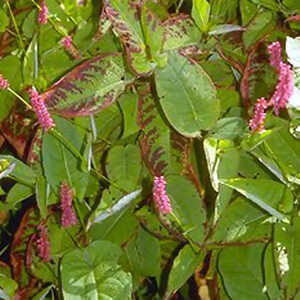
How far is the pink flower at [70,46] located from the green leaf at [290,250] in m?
0.28

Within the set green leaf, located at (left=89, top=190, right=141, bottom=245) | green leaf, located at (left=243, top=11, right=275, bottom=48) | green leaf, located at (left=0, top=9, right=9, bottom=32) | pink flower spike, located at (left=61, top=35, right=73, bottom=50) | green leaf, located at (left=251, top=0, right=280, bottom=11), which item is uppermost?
green leaf, located at (left=0, top=9, right=9, bottom=32)

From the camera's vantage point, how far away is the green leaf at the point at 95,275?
69 cm

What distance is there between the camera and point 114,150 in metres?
0.77

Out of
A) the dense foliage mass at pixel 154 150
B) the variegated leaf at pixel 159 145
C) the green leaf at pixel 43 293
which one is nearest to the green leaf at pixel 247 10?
A: the dense foliage mass at pixel 154 150

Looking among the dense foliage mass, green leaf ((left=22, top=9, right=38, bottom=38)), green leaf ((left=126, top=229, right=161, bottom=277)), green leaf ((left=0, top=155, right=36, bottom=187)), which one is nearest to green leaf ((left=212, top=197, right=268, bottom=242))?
the dense foliage mass

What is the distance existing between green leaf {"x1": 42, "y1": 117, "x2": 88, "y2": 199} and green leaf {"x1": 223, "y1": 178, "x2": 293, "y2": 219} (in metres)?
0.19

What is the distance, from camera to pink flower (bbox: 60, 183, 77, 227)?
0.72 meters

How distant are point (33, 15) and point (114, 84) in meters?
0.19

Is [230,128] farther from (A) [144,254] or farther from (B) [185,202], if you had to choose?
(A) [144,254]

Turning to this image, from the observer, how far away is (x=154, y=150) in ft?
2.45

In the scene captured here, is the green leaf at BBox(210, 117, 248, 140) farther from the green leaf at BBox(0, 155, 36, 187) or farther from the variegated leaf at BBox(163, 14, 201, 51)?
the green leaf at BBox(0, 155, 36, 187)

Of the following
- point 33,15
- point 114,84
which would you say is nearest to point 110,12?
point 114,84

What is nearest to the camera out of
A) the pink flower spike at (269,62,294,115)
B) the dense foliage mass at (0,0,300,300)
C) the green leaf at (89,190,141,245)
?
the pink flower spike at (269,62,294,115)

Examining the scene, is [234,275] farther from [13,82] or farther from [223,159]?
[13,82]
